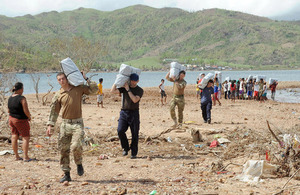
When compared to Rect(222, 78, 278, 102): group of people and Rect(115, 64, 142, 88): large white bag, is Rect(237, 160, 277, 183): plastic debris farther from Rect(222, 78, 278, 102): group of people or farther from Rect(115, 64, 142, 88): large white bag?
Rect(222, 78, 278, 102): group of people

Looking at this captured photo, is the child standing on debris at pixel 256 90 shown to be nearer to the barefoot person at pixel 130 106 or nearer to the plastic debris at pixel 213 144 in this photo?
the plastic debris at pixel 213 144

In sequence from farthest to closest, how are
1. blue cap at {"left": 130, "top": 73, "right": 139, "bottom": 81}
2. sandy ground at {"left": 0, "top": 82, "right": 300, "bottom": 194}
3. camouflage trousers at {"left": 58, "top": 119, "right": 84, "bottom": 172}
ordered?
blue cap at {"left": 130, "top": 73, "right": 139, "bottom": 81} < camouflage trousers at {"left": 58, "top": 119, "right": 84, "bottom": 172} < sandy ground at {"left": 0, "top": 82, "right": 300, "bottom": 194}

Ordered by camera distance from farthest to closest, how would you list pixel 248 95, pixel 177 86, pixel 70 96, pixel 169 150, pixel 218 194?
pixel 248 95, pixel 177 86, pixel 169 150, pixel 70 96, pixel 218 194

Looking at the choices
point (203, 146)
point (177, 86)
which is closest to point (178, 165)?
point (203, 146)

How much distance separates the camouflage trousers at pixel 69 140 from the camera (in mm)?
5043

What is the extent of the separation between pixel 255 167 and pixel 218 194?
1.04 m

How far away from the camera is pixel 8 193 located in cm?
470

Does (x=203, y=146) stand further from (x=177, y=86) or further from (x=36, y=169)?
(x=36, y=169)

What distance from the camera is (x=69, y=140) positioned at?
17.1 ft

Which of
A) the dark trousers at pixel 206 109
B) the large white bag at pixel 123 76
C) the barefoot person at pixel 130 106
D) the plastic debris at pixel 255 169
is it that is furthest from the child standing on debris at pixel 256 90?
the plastic debris at pixel 255 169

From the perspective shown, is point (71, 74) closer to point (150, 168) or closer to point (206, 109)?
point (150, 168)

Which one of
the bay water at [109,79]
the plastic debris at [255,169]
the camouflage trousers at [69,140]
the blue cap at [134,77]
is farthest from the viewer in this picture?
the bay water at [109,79]

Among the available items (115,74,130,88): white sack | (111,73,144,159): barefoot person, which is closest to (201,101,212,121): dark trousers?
(111,73,144,159): barefoot person

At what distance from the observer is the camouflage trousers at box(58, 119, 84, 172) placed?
5043 millimetres
